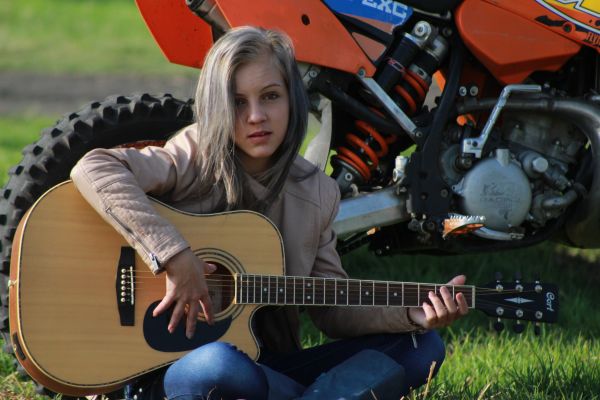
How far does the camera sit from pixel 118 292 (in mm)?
3340

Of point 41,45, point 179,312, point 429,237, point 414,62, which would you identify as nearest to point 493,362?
point 429,237

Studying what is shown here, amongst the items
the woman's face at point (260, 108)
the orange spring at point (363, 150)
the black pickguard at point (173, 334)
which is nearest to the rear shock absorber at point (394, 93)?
the orange spring at point (363, 150)

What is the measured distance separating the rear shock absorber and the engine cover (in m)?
0.33

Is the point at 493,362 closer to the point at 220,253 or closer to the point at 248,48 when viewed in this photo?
the point at 220,253

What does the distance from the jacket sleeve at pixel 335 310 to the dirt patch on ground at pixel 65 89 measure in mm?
6866

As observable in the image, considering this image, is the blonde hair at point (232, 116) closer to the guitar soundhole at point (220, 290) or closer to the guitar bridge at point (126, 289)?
the guitar soundhole at point (220, 290)

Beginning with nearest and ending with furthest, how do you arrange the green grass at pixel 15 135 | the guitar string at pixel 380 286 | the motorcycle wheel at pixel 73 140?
the guitar string at pixel 380 286 → the motorcycle wheel at pixel 73 140 → the green grass at pixel 15 135

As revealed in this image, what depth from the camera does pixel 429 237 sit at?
14.3 ft

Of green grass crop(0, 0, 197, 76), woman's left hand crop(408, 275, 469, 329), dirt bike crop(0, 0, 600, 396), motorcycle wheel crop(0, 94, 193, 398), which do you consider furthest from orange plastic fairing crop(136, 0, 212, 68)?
green grass crop(0, 0, 197, 76)

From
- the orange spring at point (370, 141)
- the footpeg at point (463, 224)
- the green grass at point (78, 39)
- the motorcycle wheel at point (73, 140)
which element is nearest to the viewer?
the footpeg at point (463, 224)

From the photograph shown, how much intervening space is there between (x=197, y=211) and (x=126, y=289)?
348 mm

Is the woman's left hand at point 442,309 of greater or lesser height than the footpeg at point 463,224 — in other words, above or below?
below

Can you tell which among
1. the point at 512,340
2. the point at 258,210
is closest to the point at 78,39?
the point at 512,340

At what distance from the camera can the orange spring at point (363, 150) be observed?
4.25 metres
